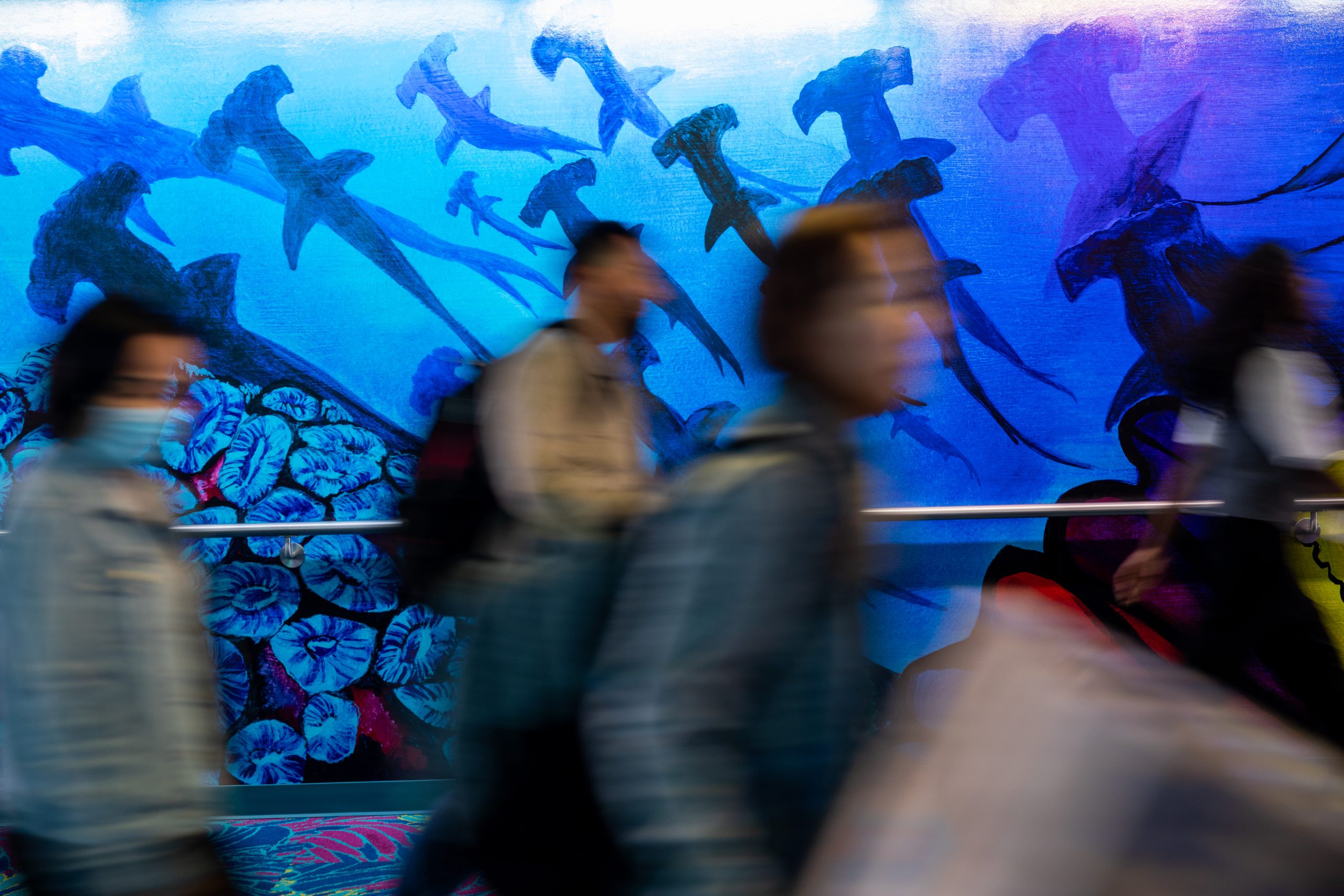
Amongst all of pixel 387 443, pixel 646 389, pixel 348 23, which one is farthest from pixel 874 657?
pixel 348 23

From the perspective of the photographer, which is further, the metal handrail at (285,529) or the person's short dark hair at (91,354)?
the metal handrail at (285,529)

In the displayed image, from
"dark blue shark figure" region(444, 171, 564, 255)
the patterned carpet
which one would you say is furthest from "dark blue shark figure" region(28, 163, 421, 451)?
the patterned carpet

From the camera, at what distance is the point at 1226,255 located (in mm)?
3158

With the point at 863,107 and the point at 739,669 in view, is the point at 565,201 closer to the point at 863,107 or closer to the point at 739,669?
the point at 863,107

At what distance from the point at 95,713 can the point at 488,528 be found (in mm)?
624

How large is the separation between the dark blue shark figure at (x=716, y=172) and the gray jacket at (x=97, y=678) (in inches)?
82.1

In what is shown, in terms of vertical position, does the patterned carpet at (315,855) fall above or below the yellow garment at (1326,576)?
below

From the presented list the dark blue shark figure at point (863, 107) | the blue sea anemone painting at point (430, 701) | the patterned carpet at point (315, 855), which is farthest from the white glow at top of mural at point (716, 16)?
the patterned carpet at point (315, 855)

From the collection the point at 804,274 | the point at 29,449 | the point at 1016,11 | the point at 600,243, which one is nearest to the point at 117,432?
the point at 600,243

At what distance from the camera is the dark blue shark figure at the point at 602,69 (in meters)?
3.11

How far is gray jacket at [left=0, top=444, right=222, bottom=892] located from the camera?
1.29 meters

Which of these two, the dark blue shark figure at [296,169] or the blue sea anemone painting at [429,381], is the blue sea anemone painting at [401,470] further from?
the dark blue shark figure at [296,169]

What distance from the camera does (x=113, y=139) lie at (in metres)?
3.11

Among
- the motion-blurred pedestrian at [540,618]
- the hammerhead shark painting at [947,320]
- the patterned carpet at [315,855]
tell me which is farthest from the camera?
the hammerhead shark painting at [947,320]
